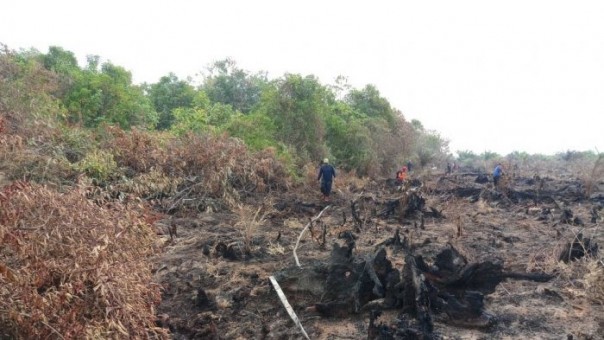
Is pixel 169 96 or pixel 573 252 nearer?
pixel 573 252

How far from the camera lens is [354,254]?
25.4 ft

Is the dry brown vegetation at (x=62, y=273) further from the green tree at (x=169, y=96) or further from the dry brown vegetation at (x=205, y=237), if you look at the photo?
the green tree at (x=169, y=96)

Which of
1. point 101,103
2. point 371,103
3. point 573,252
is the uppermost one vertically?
point 371,103

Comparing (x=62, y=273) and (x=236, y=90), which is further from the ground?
(x=236, y=90)

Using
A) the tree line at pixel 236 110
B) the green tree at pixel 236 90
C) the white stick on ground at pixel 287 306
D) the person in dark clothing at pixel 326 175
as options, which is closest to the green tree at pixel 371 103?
Answer: the tree line at pixel 236 110

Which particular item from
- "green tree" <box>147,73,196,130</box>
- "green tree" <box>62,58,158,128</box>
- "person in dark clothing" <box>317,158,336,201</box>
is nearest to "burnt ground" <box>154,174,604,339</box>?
"person in dark clothing" <box>317,158,336,201</box>

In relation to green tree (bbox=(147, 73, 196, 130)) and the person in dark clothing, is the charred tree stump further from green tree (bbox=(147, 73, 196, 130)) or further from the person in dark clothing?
green tree (bbox=(147, 73, 196, 130))

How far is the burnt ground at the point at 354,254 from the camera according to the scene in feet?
16.9

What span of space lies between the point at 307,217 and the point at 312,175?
4.52 metres

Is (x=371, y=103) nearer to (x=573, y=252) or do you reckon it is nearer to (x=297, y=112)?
(x=297, y=112)

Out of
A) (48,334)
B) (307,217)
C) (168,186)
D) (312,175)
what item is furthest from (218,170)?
(48,334)

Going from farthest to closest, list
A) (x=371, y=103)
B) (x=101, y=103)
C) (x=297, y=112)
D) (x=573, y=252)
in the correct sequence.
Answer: (x=371, y=103) < (x=297, y=112) < (x=101, y=103) < (x=573, y=252)

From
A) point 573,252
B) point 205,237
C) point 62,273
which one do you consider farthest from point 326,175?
point 62,273

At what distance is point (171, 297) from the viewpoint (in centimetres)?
625
